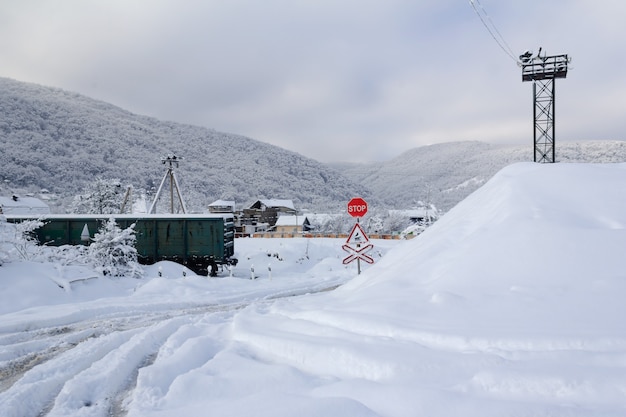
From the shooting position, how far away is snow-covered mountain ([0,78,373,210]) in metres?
97.9

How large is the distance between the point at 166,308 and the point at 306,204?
356ft

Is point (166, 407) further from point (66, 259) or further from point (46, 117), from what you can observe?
point (46, 117)

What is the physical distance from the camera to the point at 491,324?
4.25 meters

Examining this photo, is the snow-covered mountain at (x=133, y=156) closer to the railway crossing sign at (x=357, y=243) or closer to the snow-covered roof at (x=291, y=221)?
the snow-covered roof at (x=291, y=221)

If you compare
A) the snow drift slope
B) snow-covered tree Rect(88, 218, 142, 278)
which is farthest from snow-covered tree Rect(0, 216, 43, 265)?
the snow drift slope

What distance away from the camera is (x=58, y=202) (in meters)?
73.7

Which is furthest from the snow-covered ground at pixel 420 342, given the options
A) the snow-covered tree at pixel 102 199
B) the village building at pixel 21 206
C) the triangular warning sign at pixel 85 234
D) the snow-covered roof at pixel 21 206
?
the snow-covered roof at pixel 21 206

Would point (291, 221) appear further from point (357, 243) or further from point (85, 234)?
point (357, 243)

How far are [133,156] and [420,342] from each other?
5225 inches

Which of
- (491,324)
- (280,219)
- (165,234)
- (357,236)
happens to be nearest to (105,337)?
(491,324)

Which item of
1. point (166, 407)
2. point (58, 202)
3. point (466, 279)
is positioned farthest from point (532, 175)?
point (58, 202)

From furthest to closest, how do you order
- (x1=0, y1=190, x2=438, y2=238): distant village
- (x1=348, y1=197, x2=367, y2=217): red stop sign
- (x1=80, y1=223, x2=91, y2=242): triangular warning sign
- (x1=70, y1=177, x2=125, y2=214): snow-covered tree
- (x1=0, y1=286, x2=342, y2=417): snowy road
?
(x1=70, y1=177, x2=125, y2=214): snow-covered tree → (x1=0, y1=190, x2=438, y2=238): distant village → (x1=80, y1=223, x2=91, y2=242): triangular warning sign → (x1=348, y1=197, x2=367, y2=217): red stop sign → (x1=0, y1=286, x2=342, y2=417): snowy road

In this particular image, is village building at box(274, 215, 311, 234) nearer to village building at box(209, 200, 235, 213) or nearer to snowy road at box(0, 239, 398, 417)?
village building at box(209, 200, 235, 213)

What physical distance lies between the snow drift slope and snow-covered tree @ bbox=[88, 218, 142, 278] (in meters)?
9.05
